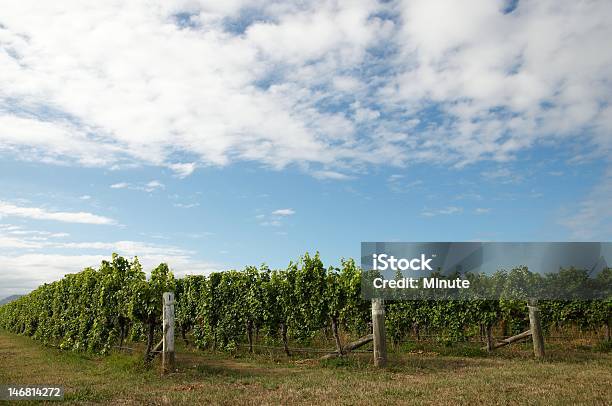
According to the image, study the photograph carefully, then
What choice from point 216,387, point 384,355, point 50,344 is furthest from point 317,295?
point 50,344

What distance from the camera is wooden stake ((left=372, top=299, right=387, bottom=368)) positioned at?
52.3 feet

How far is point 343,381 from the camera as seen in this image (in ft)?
42.0

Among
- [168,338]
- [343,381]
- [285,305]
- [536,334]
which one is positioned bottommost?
[343,381]

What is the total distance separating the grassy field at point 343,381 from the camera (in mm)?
10680

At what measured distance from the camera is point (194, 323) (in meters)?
25.9

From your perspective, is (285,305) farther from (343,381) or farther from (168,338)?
(343,381)

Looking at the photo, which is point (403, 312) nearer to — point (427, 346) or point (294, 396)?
point (427, 346)

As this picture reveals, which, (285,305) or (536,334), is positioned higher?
(285,305)

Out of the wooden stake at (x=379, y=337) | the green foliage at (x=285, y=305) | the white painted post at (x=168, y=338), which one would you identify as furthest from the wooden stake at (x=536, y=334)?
the white painted post at (x=168, y=338)

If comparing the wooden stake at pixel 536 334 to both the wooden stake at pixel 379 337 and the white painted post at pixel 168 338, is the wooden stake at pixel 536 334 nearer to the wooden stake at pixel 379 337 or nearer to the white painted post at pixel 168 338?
the wooden stake at pixel 379 337

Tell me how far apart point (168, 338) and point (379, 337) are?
6.88 metres

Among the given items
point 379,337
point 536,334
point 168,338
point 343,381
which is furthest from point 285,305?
point 536,334

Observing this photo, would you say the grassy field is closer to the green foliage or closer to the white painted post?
the white painted post

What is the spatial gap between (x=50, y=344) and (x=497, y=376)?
Result: 2814cm
